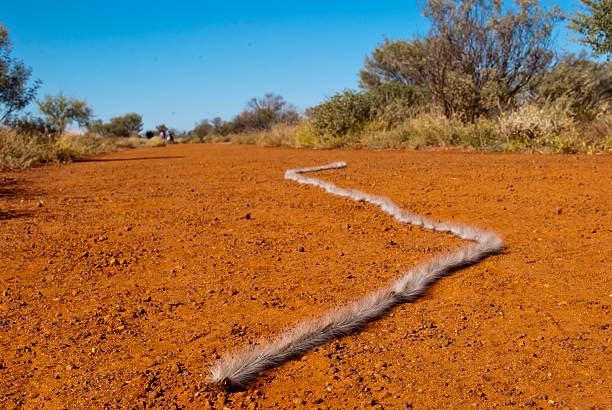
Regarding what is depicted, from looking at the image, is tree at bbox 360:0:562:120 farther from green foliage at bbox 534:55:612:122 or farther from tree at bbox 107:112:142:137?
tree at bbox 107:112:142:137

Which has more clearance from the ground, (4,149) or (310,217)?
(4,149)

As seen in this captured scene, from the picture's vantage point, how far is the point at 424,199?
5.73m

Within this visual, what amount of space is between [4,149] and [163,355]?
11592 millimetres

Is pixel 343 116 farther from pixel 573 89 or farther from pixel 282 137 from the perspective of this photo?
pixel 573 89

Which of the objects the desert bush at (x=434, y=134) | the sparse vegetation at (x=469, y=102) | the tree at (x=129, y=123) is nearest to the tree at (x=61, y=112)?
the sparse vegetation at (x=469, y=102)

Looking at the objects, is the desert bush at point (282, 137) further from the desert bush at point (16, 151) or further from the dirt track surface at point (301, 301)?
the dirt track surface at point (301, 301)

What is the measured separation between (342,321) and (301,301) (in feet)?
1.56

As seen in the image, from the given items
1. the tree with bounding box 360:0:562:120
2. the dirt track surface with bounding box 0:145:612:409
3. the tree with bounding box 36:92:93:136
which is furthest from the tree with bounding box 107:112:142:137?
the dirt track surface with bounding box 0:145:612:409

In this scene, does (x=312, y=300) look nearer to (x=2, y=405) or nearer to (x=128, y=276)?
(x=128, y=276)

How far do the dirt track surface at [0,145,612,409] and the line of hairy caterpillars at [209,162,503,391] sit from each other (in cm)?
5

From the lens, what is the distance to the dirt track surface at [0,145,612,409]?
1.94 meters

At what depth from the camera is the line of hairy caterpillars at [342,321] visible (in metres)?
2.01

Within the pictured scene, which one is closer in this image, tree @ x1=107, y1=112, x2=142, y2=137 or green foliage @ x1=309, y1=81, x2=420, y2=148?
green foliage @ x1=309, y1=81, x2=420, y2=148

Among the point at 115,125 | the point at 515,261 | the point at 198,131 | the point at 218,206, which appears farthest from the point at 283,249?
the point at 115,125
